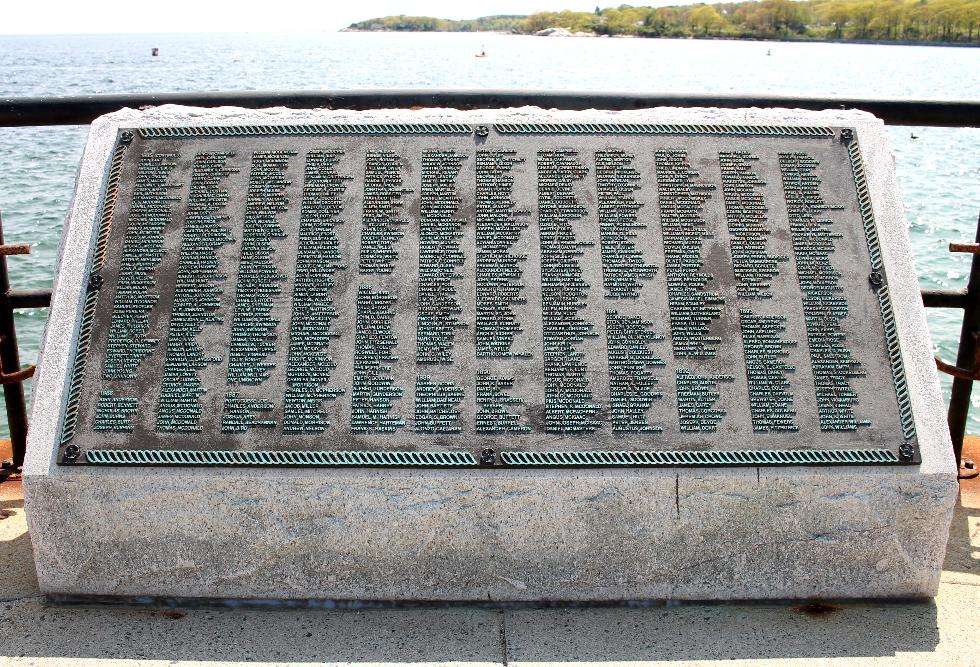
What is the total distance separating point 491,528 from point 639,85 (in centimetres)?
4364

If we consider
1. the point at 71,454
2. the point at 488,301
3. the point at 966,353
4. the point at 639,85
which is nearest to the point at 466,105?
the point at 488,301

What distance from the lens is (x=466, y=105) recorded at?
483cm

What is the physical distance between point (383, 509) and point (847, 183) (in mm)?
2462

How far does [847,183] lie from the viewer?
419 centimetres

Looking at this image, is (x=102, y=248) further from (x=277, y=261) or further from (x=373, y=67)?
(x=373, y=67)

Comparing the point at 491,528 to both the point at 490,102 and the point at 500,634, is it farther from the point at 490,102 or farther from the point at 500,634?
the point at 490,102

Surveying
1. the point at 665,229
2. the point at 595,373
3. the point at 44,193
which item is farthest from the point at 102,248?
the point at 44,193

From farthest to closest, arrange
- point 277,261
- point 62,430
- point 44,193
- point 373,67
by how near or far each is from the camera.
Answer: point 373,67 → point 44,193 → point 277,261 → point 62,430

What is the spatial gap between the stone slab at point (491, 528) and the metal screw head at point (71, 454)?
53 millimetres

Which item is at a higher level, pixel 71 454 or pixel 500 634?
pixel 71 454

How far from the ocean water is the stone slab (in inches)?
80.6

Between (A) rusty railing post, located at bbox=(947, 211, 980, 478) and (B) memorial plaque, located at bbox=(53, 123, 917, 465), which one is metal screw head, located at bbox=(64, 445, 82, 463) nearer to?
(B) memorial plaque, located at bbox=(53, 123, 917, 465)

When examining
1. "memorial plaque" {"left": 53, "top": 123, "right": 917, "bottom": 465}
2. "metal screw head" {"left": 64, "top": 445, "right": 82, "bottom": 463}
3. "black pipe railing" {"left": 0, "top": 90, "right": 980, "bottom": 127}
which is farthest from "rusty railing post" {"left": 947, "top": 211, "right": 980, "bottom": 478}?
"metal screw head" {"left": 64, "top": 445, "right": 82, "bottom": 463}

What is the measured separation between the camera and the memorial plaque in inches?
145
